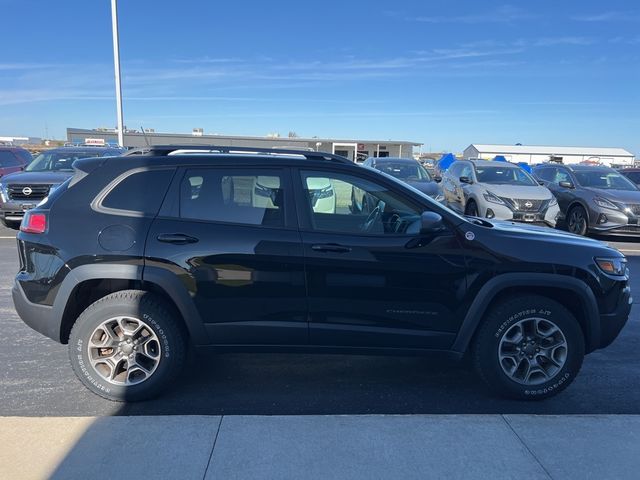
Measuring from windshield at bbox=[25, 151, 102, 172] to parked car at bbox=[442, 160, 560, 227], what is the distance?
349 inches

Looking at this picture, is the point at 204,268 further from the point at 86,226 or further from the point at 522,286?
the point at 522,286

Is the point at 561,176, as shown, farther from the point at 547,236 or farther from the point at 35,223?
the point at 35,223

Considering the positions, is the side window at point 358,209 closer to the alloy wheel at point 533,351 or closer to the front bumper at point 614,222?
the alloy wheel at point 533,351

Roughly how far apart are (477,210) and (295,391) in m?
9.05

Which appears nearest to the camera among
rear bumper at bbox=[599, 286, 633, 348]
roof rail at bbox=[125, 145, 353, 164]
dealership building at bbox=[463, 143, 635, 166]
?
rear bumper at bbox=[599, 286, 633, 348]

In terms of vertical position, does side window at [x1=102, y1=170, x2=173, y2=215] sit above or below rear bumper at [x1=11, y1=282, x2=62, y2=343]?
above

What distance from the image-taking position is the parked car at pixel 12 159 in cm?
1355

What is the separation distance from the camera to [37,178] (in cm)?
1016

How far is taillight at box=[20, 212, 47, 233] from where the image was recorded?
11.4 ft

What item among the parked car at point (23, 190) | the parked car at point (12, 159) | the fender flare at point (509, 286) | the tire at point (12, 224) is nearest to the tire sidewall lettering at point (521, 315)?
the fender flare at point (509, 286)

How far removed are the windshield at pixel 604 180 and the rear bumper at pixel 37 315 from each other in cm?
1193

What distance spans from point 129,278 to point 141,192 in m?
0.62

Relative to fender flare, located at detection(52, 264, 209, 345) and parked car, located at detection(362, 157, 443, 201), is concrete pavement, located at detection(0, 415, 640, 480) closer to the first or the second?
fender flare, located at detection(52, 264, 209, 345)

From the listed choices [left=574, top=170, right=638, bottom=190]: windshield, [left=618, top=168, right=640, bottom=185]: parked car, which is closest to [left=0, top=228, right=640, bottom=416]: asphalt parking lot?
[left=574, top=170, right=638, bottom=190]: windshield
